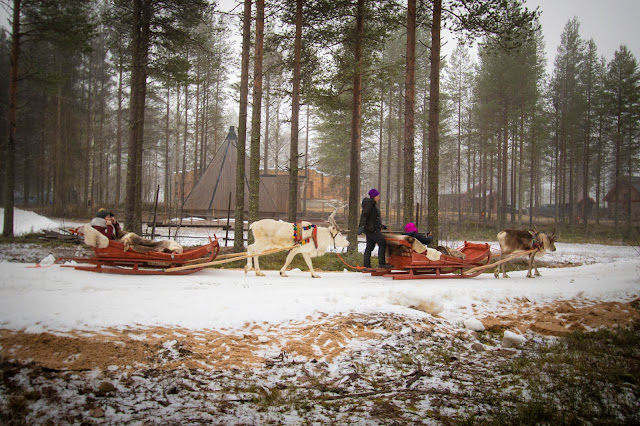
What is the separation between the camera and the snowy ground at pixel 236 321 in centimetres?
306

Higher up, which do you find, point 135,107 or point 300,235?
point 135,107

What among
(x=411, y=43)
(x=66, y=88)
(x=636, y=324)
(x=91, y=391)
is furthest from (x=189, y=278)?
(x=66, y=88)

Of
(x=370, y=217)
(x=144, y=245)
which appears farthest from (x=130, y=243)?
(x=370, y=217)

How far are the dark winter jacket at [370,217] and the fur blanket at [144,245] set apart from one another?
4067 millimetres

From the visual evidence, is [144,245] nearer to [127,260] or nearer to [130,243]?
[130,243]

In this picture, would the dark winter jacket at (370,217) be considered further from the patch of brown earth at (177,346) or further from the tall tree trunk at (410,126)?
the patch of brown earth at (177,346)

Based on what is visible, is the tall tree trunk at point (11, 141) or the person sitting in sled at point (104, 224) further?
the tall tree trunk at point (11, 141)

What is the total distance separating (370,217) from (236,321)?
14.5 feet

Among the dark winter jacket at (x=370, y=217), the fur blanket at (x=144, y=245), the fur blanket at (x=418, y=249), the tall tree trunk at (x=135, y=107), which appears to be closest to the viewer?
the fur blanket at (x=144, y=245)

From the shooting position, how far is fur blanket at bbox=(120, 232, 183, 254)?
7.07 m

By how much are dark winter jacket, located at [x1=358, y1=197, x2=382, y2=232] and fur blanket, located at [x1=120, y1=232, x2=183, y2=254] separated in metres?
4.07

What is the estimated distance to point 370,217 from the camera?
8.05m

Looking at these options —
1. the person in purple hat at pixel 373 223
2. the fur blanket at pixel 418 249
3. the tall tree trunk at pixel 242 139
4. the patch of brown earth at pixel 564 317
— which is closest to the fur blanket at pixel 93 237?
the tall tree trunk at pixel 242 139

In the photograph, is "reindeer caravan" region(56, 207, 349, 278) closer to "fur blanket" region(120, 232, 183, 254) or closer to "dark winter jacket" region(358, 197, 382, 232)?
"fur blanket" region(120, 232, 183, 254)
